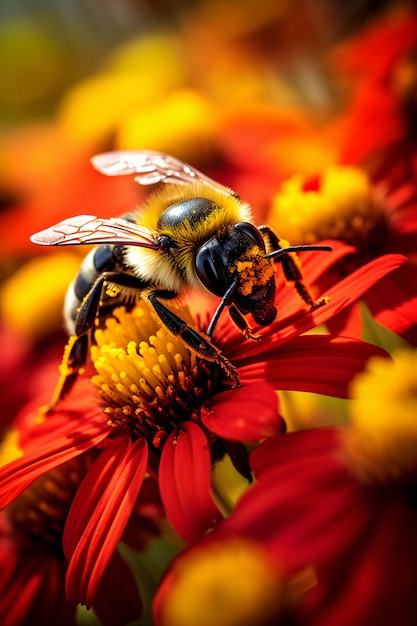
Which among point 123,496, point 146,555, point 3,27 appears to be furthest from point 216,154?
point 3,27

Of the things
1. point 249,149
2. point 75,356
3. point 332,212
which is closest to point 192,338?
point 75,356

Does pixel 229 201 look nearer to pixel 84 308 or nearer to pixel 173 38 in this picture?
pixel 84 308

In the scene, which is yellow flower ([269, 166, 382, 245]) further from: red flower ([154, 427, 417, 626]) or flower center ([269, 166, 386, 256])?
red flower ([154, 427, 417, 626])

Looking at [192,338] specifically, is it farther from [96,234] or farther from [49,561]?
[49,561]

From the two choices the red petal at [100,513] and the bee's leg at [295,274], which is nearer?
the red petal at [100,513]

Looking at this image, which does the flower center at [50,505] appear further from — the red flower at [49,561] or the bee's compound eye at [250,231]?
the bee's compound eye at [250,231]

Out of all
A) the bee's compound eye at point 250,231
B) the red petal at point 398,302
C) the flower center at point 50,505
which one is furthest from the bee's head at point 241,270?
the flower center at point 50,505
